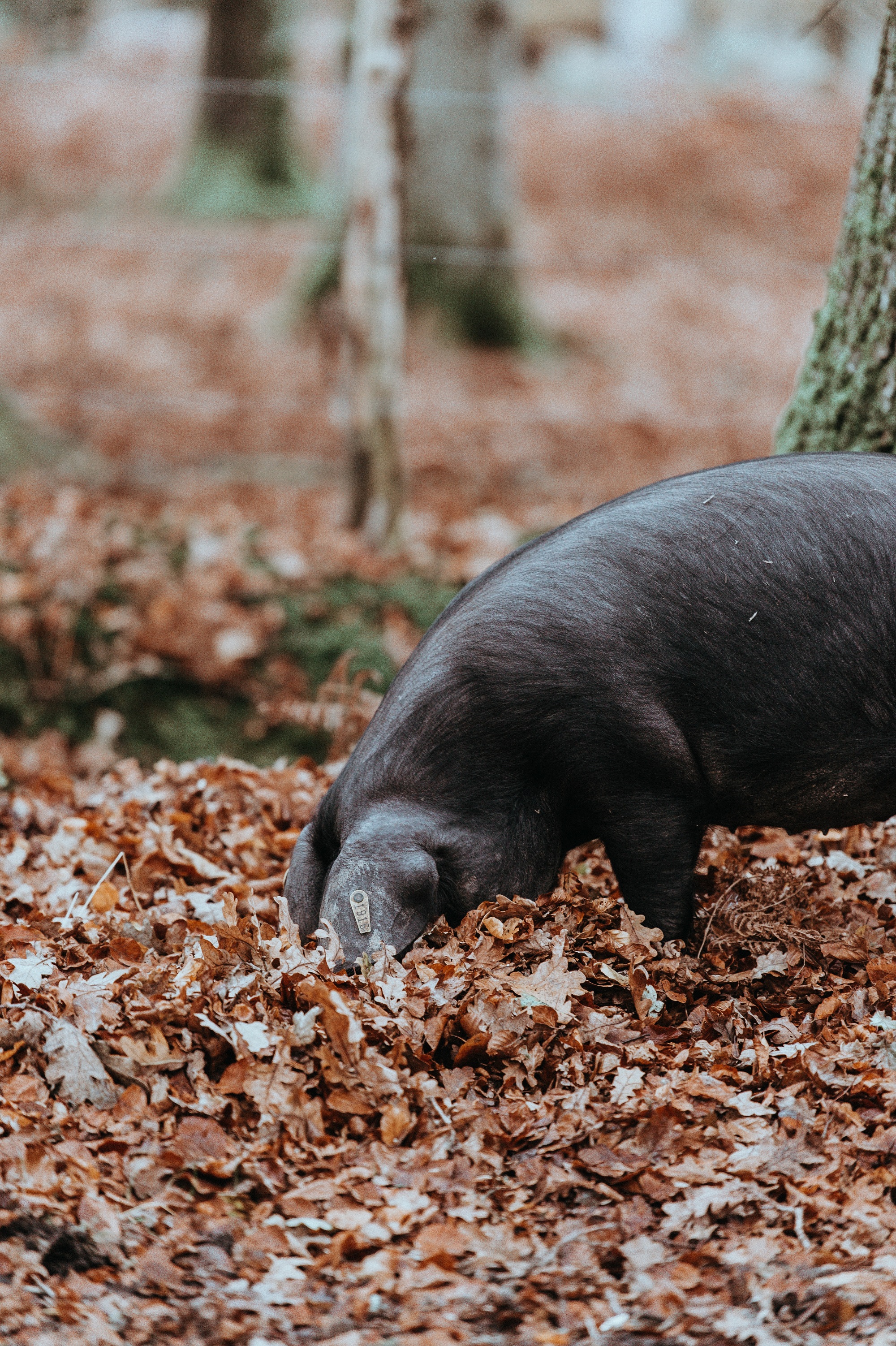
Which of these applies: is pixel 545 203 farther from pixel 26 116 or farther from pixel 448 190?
pixel 26 116

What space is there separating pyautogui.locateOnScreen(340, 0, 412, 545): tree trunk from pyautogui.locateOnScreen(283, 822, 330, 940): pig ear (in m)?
4.34

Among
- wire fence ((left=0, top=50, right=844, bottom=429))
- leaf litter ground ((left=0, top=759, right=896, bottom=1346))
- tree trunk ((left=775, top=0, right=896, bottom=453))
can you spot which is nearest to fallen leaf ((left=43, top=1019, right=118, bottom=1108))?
leaf litter ground ((left=0, top=759, right=896, bottom=1346))

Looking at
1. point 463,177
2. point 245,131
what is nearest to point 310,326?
point 463,177

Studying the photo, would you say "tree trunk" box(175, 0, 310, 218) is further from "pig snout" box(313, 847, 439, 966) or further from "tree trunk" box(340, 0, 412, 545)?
"pig snout" box(313, 847, 439, 966)

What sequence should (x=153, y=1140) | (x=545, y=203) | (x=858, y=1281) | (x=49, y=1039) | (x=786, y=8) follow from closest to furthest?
(x=858, y=1281) < (x=153, y=1140) < (x=49, y=1039) < (x=545, y=203) < (x=786, y=8)

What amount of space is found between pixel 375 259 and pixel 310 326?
424 cm

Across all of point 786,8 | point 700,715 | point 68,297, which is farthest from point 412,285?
point 786,8

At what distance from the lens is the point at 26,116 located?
655 inches

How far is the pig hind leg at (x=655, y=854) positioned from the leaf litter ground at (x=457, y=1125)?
63 mm

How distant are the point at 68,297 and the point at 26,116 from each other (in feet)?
19.9

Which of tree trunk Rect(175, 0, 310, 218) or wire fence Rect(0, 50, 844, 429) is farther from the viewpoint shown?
tree trunk Rect(175, 0, 310, 218)

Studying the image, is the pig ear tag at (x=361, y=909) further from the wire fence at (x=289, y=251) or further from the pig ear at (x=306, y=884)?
the wire fence at (x=289, y=251)

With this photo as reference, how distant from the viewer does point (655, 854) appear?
331 centimetres

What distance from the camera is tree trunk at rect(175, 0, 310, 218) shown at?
1412 centimetres
